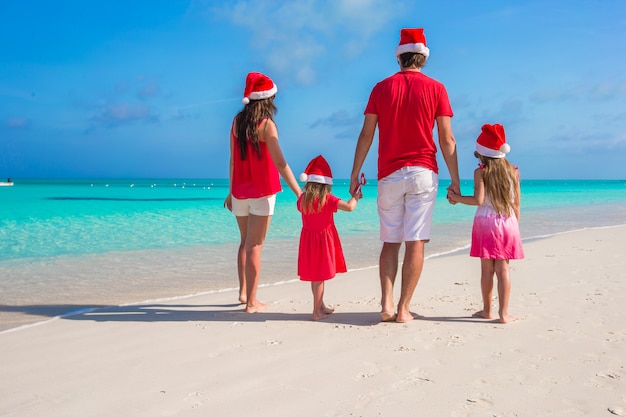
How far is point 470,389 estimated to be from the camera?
2.88 m

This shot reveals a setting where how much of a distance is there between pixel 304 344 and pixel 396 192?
137 cm

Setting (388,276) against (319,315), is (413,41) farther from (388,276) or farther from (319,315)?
(319,315)

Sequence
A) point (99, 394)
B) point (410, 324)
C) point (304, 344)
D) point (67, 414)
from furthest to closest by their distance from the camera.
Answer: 1. point (410, 324)
2. point (304, 344)
3. point (99, 394)
4. point (67, 414)

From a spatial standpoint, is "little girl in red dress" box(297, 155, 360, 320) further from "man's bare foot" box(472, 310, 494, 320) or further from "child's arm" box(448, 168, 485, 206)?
"man's bare foot" box(472, 310, 494, 320)

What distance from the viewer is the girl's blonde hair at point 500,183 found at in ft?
14.4

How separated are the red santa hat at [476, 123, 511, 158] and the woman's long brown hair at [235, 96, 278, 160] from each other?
1773mm

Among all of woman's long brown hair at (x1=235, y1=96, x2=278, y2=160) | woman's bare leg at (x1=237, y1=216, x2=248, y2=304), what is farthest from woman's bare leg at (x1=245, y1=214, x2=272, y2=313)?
woman's long brown hair at (x1=235, y1=96, x2=278, y2=160)

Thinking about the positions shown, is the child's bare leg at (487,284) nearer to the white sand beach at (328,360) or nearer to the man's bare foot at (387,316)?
the white sand beach at (328,360)

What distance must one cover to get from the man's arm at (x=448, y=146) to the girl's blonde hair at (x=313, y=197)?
1.01m

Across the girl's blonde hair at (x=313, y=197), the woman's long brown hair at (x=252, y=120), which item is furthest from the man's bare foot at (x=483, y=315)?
the woman's long brown hair at (x=252, y=120)

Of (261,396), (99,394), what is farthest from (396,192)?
(99,394)

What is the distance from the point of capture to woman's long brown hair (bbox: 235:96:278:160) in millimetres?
4742

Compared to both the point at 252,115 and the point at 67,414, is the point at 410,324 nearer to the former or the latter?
the point at 252,115

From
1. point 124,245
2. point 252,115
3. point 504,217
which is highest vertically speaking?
point 252,115
